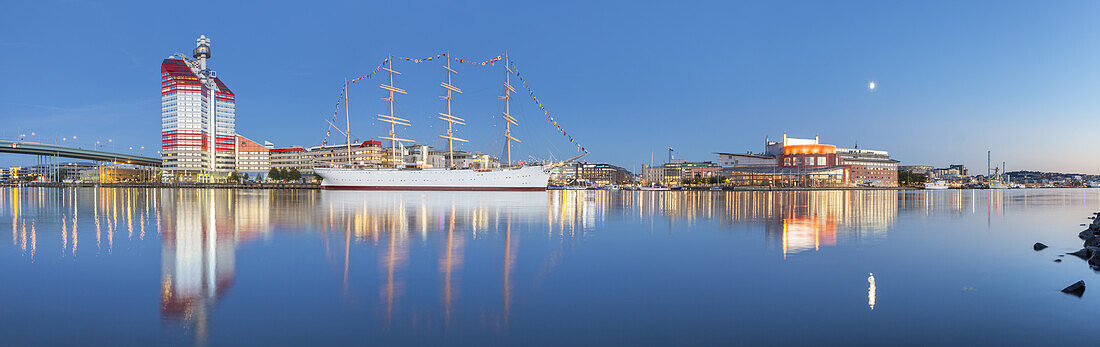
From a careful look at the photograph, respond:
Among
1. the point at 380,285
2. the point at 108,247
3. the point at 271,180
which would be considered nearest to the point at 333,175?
the point at 271,180

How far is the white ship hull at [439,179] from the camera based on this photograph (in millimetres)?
85688

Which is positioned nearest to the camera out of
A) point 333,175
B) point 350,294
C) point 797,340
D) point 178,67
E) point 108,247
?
point 797,340

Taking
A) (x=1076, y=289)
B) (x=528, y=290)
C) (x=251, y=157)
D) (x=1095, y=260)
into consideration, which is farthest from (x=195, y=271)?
(x=251, y=157)

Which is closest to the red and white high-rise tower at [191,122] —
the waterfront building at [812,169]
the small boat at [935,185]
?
the waterfront building at [812,169]

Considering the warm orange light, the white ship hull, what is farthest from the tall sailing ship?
the warm orange light

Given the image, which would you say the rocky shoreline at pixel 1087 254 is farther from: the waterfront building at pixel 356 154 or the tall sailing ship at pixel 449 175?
the waterfront building at pixel 356 154

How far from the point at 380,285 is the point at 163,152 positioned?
699ft

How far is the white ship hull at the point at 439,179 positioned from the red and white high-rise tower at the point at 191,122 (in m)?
115

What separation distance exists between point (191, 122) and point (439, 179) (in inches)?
5389

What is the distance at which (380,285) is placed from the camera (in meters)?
9.08

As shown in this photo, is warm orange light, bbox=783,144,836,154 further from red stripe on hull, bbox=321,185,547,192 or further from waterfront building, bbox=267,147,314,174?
waterfront building, bbox=267,147,314,174

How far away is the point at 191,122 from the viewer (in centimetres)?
18138

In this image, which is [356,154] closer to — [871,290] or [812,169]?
[812,169]

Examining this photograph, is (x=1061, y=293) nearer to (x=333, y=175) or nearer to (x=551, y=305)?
→ (x=551, y=305)
